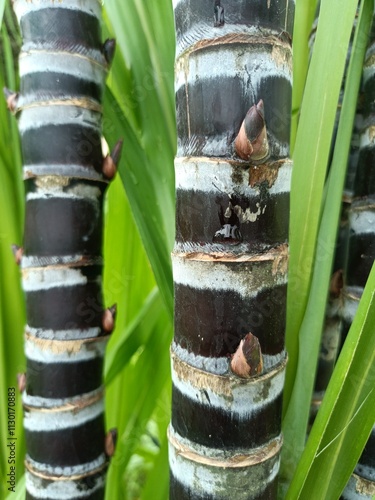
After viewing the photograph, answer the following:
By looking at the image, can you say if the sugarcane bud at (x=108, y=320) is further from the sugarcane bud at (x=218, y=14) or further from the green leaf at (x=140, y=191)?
the sugarcane bud at (x=218, y=14)

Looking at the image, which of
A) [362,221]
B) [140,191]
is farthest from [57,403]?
[362,221]

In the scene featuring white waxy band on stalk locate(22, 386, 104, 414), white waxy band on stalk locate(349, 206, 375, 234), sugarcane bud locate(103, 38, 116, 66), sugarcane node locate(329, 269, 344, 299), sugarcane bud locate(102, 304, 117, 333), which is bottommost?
white waxy band on stalk locate(22, 386, 104, 414)

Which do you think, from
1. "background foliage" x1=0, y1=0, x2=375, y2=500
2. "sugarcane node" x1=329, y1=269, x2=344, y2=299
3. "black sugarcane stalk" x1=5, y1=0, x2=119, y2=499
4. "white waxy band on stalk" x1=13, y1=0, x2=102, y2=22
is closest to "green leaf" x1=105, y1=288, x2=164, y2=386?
"background foliage" x1=0, y1=0, x2=375, y2=500

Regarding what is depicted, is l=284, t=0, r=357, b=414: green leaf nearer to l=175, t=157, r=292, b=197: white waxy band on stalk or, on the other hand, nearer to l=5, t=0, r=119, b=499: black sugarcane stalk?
l=175, t=157, r=292, b=197: white waxy band on stalk

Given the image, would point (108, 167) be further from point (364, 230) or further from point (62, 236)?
point (364, 230)

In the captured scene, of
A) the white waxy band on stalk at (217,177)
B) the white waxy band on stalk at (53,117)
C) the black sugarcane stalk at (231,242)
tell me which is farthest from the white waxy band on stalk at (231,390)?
the white waxy band on stalk at (53,117)

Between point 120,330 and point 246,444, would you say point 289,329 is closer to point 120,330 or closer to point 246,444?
point 246,444
